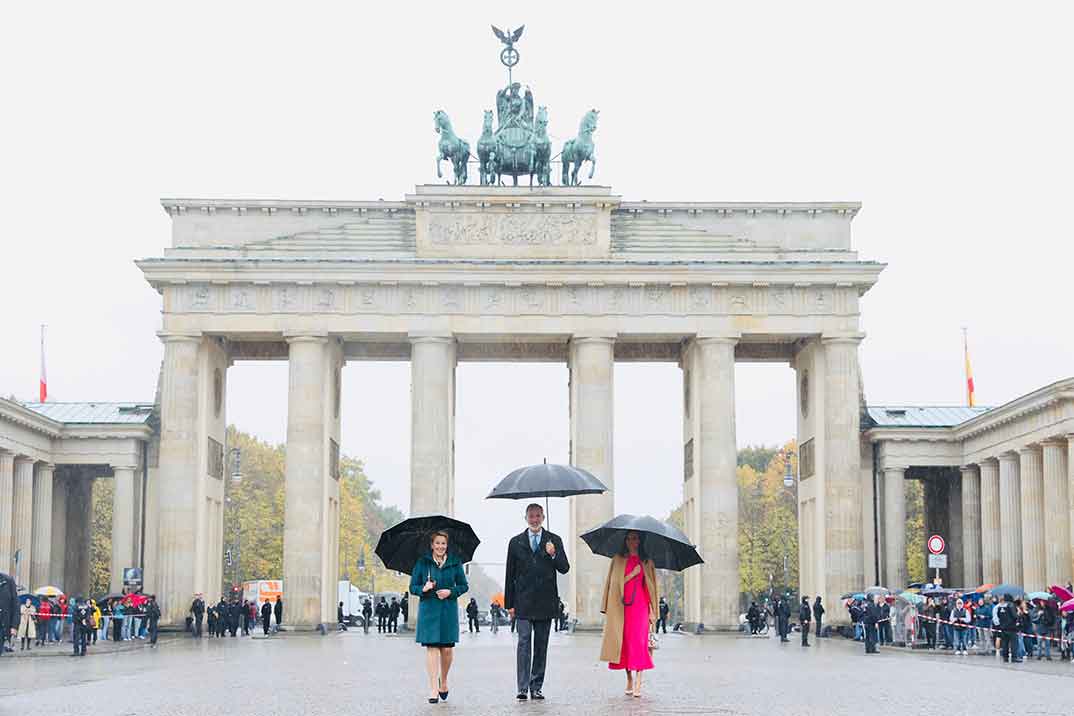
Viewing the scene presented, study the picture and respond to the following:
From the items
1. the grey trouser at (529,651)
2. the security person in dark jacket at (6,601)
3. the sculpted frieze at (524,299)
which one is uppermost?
the sculpted frieze at (524,299)

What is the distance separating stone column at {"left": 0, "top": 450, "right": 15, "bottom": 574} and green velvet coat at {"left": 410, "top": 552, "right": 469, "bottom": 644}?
47.5 meters

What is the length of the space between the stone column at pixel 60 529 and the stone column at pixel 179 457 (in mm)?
11714

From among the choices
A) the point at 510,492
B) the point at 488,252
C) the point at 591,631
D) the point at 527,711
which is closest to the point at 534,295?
the point at 488,252

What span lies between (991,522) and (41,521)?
131 ft

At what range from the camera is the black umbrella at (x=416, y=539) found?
20906mm

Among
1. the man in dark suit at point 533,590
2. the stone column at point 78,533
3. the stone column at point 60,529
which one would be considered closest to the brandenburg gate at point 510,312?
the stone column at point 60,529

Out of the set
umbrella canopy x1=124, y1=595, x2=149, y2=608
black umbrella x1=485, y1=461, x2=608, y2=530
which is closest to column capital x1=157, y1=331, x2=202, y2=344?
umbrella canopy x1=124, y1=595, x2=149, y2=608

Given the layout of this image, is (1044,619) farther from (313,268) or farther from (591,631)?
(313,268)

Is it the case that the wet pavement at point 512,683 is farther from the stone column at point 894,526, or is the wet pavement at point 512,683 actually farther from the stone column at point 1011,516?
the stone column at point 894,526

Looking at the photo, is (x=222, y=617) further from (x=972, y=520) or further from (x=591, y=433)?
(x=972, y=520)

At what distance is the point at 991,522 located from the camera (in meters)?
68.9

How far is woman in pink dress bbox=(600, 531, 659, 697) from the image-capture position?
21.8 meters

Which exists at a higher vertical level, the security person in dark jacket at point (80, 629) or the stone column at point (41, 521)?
the stone column at point (41, 521)

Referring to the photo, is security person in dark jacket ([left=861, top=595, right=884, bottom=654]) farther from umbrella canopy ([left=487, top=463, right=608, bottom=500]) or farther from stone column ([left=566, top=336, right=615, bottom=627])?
umbrella canopy ([left=487, top=463, right=608, bottom=500])
